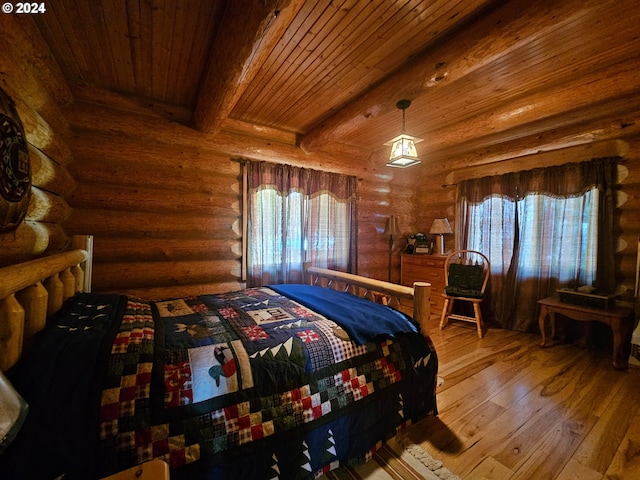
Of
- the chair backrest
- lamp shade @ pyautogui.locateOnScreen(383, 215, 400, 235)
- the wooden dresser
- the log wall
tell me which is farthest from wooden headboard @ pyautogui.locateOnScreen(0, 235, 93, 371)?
the wooden dresser

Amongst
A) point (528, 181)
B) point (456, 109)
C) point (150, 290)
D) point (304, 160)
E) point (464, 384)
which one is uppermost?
point (456, 109)

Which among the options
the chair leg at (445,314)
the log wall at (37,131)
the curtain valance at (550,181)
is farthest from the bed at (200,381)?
the curtain valance at (550,181)

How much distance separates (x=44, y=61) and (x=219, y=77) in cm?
115

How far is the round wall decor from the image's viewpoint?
1.21 metres

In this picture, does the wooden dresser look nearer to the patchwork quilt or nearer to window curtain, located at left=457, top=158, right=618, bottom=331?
window curtain, located at left=457, top=158, right=618, bottom=331

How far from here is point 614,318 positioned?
7.90ft

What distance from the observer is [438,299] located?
150 inches

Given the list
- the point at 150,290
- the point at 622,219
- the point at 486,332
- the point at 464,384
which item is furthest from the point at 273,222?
the point at 622,219

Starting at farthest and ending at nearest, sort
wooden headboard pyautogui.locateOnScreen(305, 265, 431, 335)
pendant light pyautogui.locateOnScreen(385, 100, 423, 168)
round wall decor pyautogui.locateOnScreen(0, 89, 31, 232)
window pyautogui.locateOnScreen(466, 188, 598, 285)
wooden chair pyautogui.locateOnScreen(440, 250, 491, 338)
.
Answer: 1. wooden chair pyautogui.locateOnScreen(440, 250, 491, 338)
2. window pyautogui.locateOnScreen(466, 188, 598, 285)
3. pendant light pyautogui.locateOnScreen(385, 100, 423, 168)
4. wooden headboard pyautogui.locateOnScreen(305, 265, 431, 335)
5. round wall decor pyautogui.locateOnScreen(0, 89, 31, 232)

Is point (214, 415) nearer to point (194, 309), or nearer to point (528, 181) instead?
point (194, 309)

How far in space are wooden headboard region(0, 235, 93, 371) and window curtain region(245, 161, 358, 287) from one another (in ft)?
5.50

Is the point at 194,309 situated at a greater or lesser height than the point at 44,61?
lesser

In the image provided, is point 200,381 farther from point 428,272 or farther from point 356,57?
point 428,272

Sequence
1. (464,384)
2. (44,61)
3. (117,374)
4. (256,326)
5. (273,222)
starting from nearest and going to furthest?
1. (117,374)
2. (256,326)
3. (44,61)
4. (464,384)
5. (273,222)
